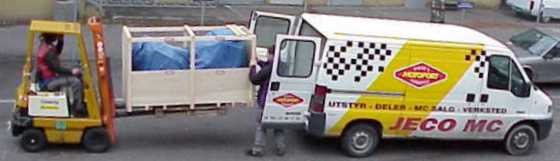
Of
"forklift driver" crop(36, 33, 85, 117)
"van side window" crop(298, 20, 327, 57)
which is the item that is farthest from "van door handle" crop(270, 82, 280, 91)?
"forklift driver" crop(36, 33, 85, 117)

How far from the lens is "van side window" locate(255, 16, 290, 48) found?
12344 mm

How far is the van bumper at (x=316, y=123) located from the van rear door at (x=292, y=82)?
0.50ft

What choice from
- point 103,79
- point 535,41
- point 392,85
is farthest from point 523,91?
point 535,41

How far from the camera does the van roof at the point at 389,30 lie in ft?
36.4

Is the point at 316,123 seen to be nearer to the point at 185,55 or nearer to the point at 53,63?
the point at 185,55

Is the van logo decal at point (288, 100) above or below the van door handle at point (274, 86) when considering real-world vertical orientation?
below

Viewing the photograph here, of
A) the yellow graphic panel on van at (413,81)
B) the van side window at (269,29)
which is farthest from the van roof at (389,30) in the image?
the van side window at (269,29)

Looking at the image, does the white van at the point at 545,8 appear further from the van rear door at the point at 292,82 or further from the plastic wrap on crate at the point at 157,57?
the plastic wrap on crate at the point at 157,57

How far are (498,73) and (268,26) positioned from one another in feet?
10.8

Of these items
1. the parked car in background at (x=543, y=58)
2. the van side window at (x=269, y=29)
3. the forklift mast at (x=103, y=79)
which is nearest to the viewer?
the forklift mast at (x=103, y=79)

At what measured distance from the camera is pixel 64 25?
35.8 ft

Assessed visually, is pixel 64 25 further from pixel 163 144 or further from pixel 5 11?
pixel 5 11

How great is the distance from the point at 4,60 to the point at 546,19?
15506mm

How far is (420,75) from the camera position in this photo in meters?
11.2
